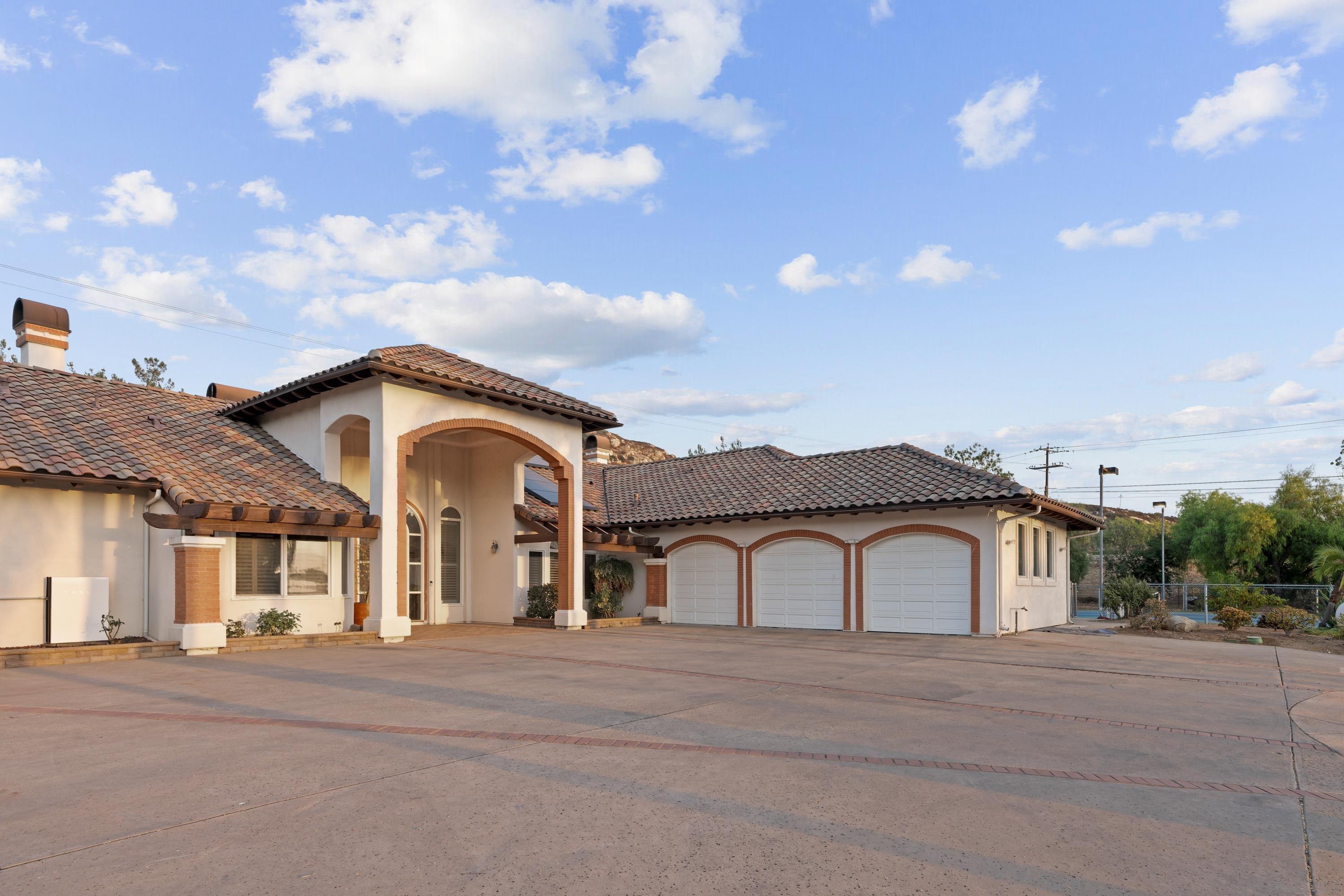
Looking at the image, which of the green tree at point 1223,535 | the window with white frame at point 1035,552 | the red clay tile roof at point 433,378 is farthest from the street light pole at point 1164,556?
the red clay tile roof at point 433,378

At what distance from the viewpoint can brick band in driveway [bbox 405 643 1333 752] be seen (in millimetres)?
8492

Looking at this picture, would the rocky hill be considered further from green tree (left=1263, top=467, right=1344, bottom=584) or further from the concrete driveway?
the concrete driveway

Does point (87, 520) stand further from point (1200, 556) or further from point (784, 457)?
point (1200, 556)

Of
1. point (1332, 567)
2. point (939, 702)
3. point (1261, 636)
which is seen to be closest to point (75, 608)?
point (939, 702)

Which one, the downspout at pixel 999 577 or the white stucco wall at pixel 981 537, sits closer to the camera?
the downspout at pixel 999 577

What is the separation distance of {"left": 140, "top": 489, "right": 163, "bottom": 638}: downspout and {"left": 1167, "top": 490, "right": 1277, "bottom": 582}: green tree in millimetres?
47884

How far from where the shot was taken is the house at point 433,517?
15414 mm

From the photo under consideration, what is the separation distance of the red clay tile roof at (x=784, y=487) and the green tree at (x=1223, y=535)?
25.2 meters

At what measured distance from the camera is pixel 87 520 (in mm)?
15578

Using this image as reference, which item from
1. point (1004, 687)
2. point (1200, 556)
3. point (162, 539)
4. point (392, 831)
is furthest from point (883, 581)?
point (1200, 556)

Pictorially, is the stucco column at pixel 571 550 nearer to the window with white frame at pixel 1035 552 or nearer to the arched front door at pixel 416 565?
the arched front door at pixel 416 565

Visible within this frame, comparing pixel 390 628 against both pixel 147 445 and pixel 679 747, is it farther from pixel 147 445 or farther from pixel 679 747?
pixel 679 747

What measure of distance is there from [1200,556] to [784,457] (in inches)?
1302

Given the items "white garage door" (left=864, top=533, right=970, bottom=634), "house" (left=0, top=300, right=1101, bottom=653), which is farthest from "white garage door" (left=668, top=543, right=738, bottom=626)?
"white garage door" (left=864, top=533, right=970, bottom=634)
